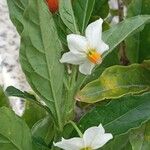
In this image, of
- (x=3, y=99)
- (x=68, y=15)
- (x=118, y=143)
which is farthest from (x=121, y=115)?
(x=3, y=99)

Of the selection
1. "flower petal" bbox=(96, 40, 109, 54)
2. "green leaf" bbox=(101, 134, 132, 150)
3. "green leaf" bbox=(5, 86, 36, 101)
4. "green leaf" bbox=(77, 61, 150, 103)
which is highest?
"flower petal" bbox=(96, 40, 109, 54)

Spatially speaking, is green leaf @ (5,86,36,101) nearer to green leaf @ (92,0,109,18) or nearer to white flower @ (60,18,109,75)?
white flower @ (60,18,109,75)

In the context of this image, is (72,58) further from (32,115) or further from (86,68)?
(32,115)

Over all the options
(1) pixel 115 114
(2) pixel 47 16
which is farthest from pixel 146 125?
(2) pixel 47 16

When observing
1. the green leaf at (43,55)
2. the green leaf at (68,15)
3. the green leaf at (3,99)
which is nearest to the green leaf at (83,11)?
the green leaf at (68,15)

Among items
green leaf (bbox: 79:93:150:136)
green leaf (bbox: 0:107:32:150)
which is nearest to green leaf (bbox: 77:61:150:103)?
green leaf (bbox: 79:93:150:136)

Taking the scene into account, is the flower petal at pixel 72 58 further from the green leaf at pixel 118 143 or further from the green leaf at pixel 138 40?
the green leaf at pixel 138 40

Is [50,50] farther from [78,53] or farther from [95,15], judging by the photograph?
[95,15]

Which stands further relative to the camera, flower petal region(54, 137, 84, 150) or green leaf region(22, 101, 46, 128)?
green leaf region(22, 101, 46, 128)
